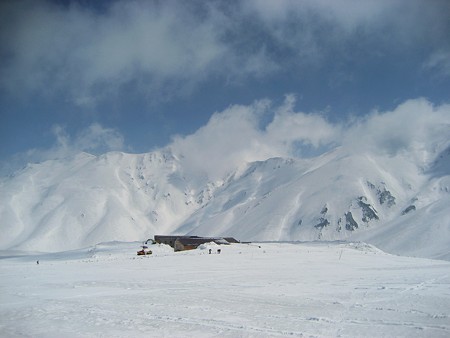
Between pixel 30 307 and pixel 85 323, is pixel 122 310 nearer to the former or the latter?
pixel 85 323

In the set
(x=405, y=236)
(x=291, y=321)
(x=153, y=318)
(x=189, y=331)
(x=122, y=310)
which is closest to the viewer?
(x=189, y=331)

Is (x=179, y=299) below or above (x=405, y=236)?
below

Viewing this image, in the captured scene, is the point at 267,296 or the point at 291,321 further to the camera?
the point at 267,296

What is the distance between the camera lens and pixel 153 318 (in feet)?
45.8

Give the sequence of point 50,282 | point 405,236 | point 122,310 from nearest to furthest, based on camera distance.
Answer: point 122,310
point 50,282
point 405,236

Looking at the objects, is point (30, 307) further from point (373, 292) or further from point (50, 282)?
point (373, 292)

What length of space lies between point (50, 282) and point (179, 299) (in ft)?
40.0

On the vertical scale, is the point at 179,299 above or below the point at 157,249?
below

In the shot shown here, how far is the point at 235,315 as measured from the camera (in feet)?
46.1

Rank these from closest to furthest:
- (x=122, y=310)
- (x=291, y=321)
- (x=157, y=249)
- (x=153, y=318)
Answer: (x=291, y=321), (x=153, y=318), (x=122, y=310), (x=157, y=249)

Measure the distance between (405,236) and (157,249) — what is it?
119056mm

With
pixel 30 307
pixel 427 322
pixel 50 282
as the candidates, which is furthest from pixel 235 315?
pixel 50 282

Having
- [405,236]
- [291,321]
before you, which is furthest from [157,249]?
[405,236]

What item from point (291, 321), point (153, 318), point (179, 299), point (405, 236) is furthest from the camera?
point (405, 236)
